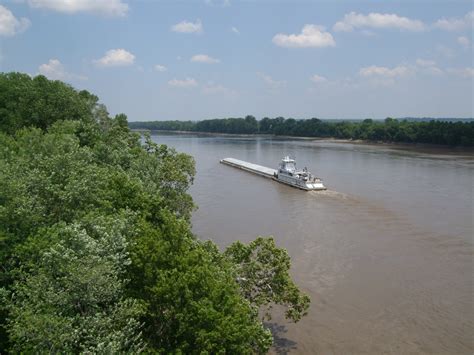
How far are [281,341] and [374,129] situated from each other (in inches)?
4350

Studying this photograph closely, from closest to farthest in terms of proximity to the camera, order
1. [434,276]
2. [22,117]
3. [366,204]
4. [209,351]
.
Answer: [209,351]
[434,276]
[22,117]
[366,204]

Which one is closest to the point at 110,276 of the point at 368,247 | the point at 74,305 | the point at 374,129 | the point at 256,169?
the point at 74,305

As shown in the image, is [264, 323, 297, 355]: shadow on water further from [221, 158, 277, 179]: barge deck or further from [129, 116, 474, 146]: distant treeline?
[129, 116, 474, 146]: distant treeline

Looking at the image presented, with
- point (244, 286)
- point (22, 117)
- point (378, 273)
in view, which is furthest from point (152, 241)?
point (22, 117)

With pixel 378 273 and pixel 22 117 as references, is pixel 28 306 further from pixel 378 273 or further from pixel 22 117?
pixel 22 117

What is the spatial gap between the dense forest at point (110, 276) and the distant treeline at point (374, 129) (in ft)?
285

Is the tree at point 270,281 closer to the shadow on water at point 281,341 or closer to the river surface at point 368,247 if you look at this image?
the shadow on water at point 281,341

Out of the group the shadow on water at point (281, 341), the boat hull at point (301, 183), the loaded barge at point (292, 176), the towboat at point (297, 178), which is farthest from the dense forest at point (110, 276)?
the loaded barge at point (292, 176)

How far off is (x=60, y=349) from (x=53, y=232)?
368 cm

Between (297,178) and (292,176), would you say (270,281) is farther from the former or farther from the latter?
(292,176)

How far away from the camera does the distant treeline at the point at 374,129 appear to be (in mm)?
92319

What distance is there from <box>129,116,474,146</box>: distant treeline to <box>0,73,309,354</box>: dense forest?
8680 centimetres

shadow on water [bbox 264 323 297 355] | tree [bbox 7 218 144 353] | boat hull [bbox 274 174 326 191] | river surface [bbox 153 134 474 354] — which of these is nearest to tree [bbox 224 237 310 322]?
shadow on water [bbox 264 323 297 355]

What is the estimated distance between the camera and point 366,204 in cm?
4050
